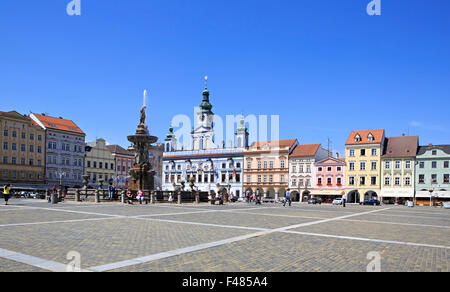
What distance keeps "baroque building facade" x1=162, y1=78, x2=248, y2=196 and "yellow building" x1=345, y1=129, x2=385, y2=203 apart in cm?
2267

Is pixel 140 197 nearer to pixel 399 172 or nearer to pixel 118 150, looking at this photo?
pixel 399 172

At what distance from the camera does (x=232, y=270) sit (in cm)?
673

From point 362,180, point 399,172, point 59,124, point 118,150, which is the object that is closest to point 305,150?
point 362,180

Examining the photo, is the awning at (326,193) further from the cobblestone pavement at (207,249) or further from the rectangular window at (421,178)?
the cobblestone pavement at (207,249)

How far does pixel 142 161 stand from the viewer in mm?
35625

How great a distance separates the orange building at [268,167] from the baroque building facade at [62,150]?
34118 millimetres

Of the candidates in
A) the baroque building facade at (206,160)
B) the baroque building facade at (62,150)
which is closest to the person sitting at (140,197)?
the baroque building facade at (62,150)

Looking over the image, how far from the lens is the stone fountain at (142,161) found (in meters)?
34.4

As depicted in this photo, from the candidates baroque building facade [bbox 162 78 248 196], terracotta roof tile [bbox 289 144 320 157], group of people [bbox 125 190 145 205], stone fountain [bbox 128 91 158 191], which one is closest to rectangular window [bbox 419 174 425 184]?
terracotta roof tile [bbox 289 144 320 157]

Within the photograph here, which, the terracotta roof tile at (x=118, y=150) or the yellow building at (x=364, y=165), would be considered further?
the terracotta roof tile at (x=118, y=150)

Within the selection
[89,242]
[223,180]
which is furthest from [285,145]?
[89,242]

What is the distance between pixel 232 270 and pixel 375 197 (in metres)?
62.3

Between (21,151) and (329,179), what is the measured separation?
5497 cm

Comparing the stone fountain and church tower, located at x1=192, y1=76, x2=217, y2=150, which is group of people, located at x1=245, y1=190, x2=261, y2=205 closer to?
the stone fountain
